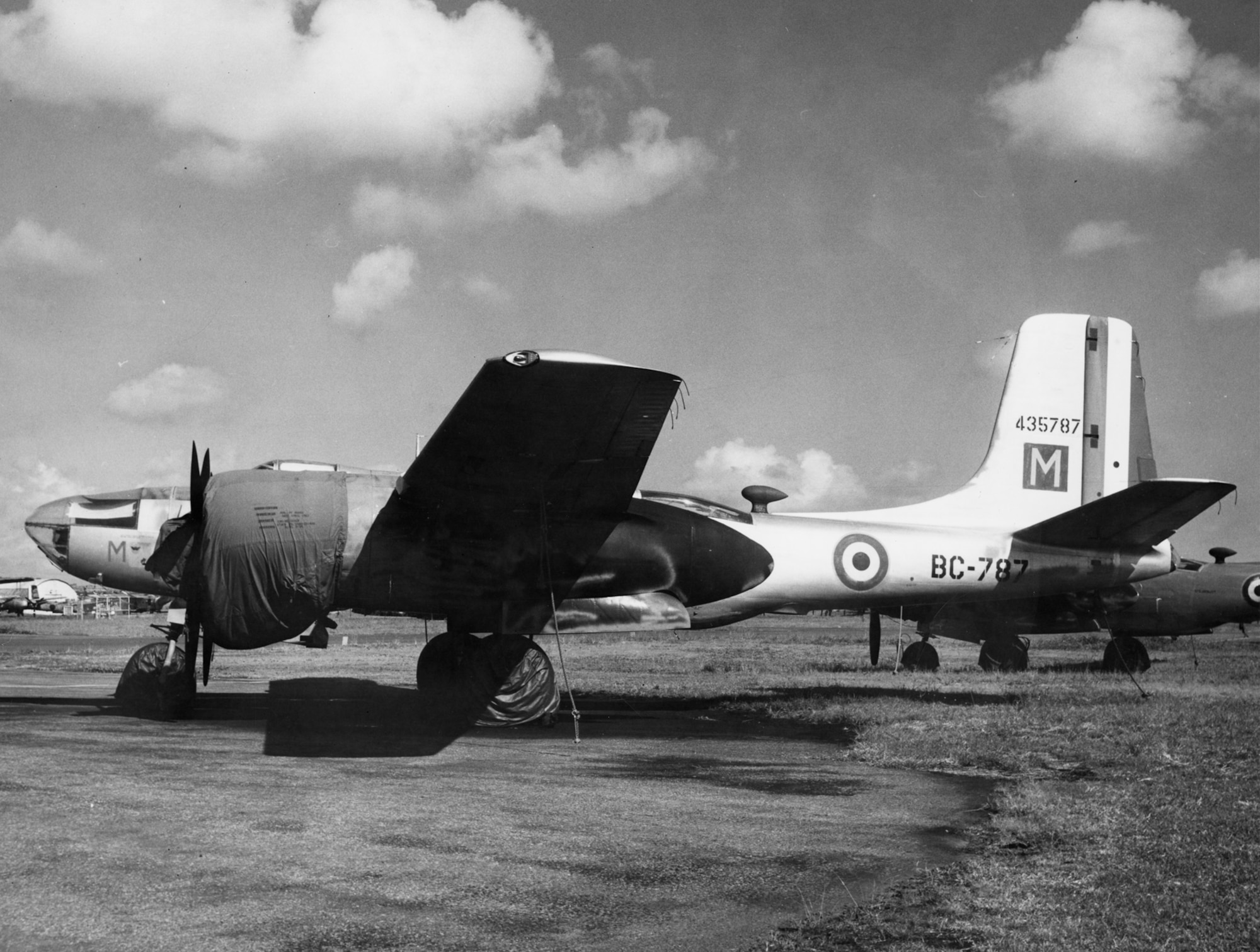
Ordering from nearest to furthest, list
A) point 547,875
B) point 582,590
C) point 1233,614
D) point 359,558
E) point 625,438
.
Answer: point 547,875 → point 625,438 → point 359,558 → point 582,590 → point 1233,614

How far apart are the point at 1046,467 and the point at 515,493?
1012cm

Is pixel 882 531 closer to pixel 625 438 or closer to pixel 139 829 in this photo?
pixel 625 438

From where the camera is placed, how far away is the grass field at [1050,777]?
15.3 feet

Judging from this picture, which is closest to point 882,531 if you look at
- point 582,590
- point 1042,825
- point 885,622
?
point 582,590

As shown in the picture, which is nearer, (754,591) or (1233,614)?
(754,591)

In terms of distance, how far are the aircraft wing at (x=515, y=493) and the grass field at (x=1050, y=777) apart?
3.89 m

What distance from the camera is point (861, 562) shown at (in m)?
15.3

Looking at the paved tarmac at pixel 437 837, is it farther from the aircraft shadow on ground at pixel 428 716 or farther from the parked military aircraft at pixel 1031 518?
the parked military aircraft at pixel 1031 518

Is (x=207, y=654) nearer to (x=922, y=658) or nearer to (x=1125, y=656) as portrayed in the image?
(x=922, y=658)

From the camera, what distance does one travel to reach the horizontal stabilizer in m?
14.7

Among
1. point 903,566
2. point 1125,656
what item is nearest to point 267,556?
point 903,566

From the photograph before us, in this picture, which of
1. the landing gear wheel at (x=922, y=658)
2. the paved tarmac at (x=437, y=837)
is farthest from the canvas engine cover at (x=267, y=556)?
the landing gear wheel at (x=922, y=658)

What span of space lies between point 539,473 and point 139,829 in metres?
5.95

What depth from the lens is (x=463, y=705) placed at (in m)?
12.4
